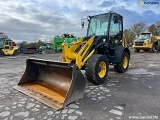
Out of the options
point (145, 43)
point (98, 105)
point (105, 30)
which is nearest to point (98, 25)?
point (105, 30)

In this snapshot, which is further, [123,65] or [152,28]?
[152,28]

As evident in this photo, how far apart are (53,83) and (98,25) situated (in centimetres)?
308

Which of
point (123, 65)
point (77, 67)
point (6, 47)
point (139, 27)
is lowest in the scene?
point (123, 65)

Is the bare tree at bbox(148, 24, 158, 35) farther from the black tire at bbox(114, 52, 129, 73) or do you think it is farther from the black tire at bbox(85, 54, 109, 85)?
the black tire at bbox(85, 54, 109, 85)

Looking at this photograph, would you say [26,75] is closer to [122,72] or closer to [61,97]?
[61,97]

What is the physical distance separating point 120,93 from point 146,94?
680 mm

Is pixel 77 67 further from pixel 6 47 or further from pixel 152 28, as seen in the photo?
pixel 152 28

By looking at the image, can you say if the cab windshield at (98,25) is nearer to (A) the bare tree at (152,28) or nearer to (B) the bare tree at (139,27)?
(A) the bare tree at (152,28)

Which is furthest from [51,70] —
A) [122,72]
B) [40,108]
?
[122,72]

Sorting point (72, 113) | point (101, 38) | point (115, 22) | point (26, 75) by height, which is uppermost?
point (115, 22)

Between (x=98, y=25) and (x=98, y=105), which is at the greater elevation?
(x=98, y=25)

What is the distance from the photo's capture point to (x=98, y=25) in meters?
7.02

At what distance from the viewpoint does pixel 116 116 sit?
11.6 ft

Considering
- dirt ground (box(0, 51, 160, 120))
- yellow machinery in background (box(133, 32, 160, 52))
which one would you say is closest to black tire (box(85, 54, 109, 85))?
dirt ground (box(0, 51, 160, 120))
